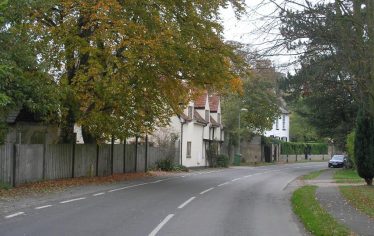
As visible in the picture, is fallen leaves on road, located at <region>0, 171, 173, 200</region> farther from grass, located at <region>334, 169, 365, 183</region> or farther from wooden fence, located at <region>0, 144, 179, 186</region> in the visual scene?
grass, located at <region>334, 169, 365, 183</region>

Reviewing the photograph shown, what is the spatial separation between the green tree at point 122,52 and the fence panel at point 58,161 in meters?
1.16

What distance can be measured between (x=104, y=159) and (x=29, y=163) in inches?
327

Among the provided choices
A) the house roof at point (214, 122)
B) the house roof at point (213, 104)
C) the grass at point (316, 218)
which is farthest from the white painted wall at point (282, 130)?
the grass at point (316, 218)

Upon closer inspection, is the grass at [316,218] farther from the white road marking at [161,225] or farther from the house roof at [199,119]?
the house roof at [199,119]

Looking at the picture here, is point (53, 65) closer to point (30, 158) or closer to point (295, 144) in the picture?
point (30, 158)

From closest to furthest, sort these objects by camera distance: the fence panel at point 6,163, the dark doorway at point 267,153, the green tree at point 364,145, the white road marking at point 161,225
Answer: the white road marking at point 161,225 → the fence panel at point 6,163 → the green tree at point 364,145 → the dark doorway at point 267,153

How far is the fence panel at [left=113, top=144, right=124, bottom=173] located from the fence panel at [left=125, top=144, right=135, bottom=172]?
0.89m

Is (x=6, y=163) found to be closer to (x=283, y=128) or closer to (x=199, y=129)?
(x=199, y=129)

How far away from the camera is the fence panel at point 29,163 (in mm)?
21261

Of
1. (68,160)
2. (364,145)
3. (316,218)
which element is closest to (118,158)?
(68,160)

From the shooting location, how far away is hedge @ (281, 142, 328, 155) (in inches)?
2965

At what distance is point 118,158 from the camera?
32.2 m

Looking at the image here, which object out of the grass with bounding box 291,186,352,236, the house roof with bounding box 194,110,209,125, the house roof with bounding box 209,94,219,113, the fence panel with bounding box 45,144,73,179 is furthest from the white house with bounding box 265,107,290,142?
the grass with bounding box 291,186,352,236

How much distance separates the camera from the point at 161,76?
83.3 ft
